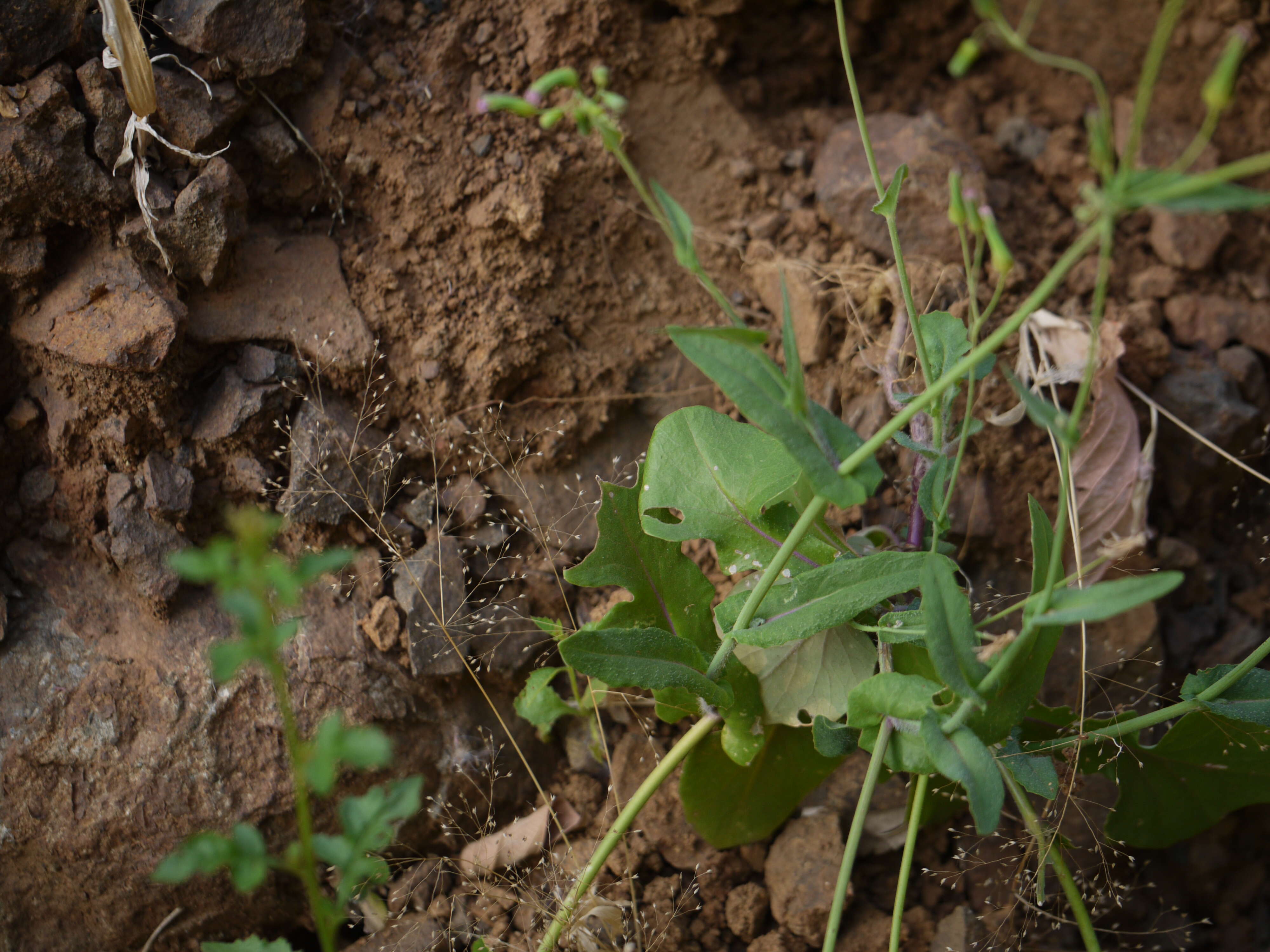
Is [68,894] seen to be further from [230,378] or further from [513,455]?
[513,455]

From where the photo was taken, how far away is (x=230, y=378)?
188 centimetres

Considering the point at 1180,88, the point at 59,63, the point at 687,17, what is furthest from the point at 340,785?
the point at 1180,88

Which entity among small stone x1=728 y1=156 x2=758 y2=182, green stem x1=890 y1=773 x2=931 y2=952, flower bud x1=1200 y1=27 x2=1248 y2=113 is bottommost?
green stem x1=890 y1=773 x2=931 y2=952

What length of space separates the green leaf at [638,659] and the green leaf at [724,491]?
251mm

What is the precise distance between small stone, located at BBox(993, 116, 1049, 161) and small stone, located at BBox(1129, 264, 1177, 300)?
432mm

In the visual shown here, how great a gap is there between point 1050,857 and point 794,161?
67.3 inches

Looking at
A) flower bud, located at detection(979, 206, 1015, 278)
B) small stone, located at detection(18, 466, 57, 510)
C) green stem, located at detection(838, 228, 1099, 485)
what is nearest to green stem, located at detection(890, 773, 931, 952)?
green stem, located at detection(838, 228, 1099, 485)

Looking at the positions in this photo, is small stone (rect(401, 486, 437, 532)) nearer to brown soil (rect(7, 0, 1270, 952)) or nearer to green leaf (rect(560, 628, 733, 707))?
brown soil (rect(7, 0, 1270, 952))

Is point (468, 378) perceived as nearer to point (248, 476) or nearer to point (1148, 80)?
point (248, 476)

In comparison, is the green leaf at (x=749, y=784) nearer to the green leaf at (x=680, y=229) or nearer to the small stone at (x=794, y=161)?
the green leaf at (x=680, y=229)

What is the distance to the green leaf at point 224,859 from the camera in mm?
925

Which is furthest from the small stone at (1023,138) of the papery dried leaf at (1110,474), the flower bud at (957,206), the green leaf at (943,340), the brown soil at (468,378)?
the flower bud at (957,206)

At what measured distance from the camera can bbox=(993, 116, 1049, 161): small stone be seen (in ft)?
7.82

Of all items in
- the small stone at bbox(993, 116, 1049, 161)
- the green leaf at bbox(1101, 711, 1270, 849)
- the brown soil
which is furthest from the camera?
the small stone at bbox(993, 116, 1049, 161)
